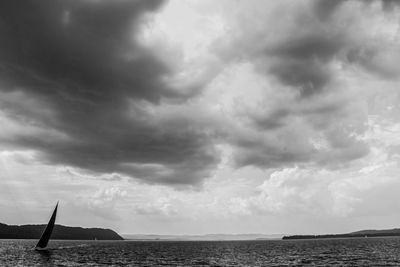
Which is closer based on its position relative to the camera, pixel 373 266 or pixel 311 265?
pixel 373 266

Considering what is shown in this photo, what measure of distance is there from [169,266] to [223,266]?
11836 millimetres

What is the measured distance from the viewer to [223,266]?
78.2 meters

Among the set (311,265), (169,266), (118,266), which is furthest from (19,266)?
(311,265)

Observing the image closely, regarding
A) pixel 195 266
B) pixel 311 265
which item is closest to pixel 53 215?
pixel 195 266

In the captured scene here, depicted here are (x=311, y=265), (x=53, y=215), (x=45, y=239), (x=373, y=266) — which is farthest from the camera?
(x=45, y=239)

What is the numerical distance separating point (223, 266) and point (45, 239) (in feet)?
294

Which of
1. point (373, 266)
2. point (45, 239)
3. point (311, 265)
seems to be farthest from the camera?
point (45, 239)

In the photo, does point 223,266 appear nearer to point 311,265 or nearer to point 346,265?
point 311,265

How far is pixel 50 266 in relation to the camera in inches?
2980

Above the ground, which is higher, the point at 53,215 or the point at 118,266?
the point at 53,215

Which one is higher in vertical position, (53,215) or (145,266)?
(53,215)

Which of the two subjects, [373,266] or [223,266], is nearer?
[373,266]

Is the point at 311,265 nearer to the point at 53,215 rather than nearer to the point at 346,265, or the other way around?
the point at 346,265

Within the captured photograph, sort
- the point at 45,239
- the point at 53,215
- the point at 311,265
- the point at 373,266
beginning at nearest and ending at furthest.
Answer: the point at 373,266 < the point at 311,265 < the point at 53,215 < the point at 45,239
